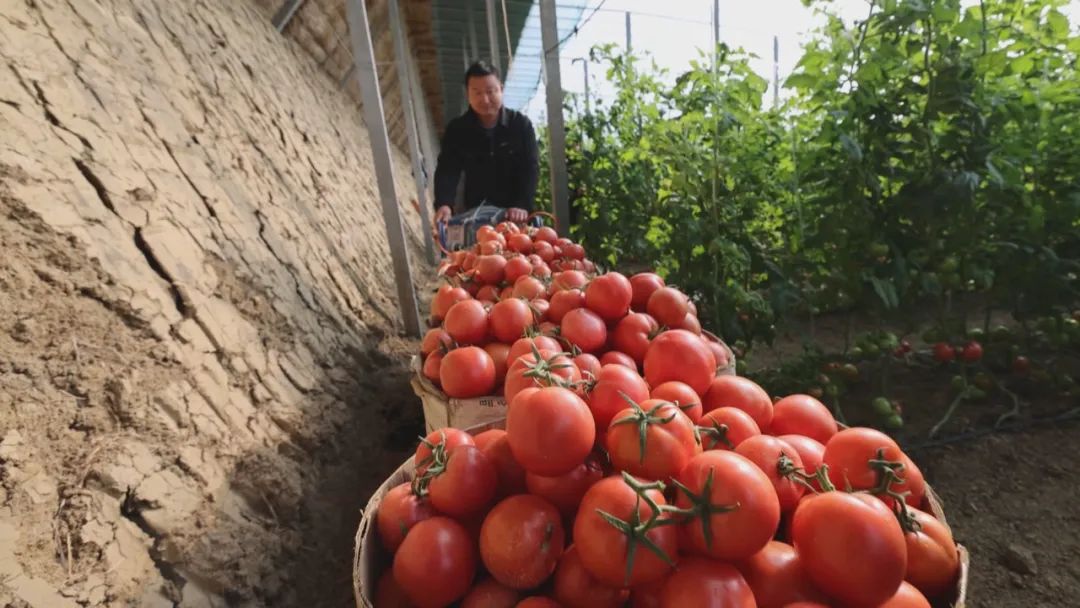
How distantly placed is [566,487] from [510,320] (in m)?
1.03

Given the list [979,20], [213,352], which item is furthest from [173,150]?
[979,20]

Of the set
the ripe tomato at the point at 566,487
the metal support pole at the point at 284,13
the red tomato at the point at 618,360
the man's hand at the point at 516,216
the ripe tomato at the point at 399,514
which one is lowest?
the ripe tomato at the point at 399,514

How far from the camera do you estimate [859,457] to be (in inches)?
37.8

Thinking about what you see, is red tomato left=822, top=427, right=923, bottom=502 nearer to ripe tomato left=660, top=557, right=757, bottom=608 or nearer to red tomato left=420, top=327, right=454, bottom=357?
ripe tomato left=660, top=557, right=757, bottom=608

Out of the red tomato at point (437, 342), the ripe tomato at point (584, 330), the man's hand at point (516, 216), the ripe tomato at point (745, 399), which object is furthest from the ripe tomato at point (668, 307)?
the man's hand at point (516, 216)

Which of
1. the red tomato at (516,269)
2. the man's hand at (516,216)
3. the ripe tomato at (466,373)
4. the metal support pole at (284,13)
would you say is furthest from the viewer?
the metal support pole at (284,13)

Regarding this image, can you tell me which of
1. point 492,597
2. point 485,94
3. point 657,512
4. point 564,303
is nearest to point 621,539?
point 657,512

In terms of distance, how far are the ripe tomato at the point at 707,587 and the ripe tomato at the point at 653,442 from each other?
0.15 m

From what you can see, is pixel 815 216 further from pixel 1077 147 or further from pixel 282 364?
pixel 282 364

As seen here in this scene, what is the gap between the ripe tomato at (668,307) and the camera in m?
1.88

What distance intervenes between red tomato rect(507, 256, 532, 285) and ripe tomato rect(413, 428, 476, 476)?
158 centimetres

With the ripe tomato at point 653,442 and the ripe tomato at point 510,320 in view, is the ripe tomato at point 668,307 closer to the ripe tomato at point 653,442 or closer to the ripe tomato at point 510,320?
the ripe tomato at point 510,320

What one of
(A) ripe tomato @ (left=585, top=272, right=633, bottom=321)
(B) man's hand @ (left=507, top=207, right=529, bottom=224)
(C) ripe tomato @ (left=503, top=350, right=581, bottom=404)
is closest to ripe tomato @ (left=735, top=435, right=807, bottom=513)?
(C) ripe tomato @ (left=503, top=350, right=581, bottom=404)

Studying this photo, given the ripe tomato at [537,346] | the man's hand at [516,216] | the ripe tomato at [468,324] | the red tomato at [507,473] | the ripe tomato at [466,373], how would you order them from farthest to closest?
the man's hand at [516,216] < the ripe tomato at [468,324] < the ripe tomato at [466,373] < the ripe tomato at [537,346] < the red tomato at [507,473]
